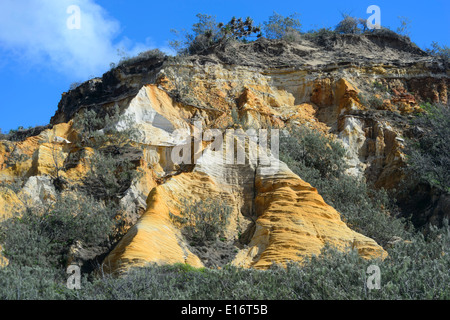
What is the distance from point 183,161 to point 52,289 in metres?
11.6

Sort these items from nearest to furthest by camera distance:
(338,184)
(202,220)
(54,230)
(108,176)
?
(202,220) < (54,230) < (108,176) < (338,184)

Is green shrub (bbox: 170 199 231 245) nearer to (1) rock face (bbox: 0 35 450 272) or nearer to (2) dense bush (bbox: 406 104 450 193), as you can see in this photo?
(1) rock face (bbox: 0 35 450 272)

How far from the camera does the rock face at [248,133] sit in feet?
51.5

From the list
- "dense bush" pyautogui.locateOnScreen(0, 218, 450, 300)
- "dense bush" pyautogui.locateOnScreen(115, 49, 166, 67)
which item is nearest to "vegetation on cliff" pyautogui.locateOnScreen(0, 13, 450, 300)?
"dense bush" pyautogui.locateOnScreen(0, 218, 450, 300)

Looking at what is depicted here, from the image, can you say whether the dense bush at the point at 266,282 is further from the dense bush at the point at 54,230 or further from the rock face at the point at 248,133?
the dense bush at the point at 54,230

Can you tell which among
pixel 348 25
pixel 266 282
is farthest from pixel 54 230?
pixel 348 25

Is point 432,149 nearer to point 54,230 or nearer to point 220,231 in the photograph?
point 220,231

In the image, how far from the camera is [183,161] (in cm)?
2347

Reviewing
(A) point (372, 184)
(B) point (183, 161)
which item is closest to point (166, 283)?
(B) point (183, 161)

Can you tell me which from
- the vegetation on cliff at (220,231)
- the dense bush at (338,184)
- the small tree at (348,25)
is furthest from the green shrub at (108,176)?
the small tree at (348,25)

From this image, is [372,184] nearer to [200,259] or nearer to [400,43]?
[200,259]

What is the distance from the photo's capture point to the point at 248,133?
25.1 m

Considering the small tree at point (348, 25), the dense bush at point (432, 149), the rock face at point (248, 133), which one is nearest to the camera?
the rock face at point (248, 133)
